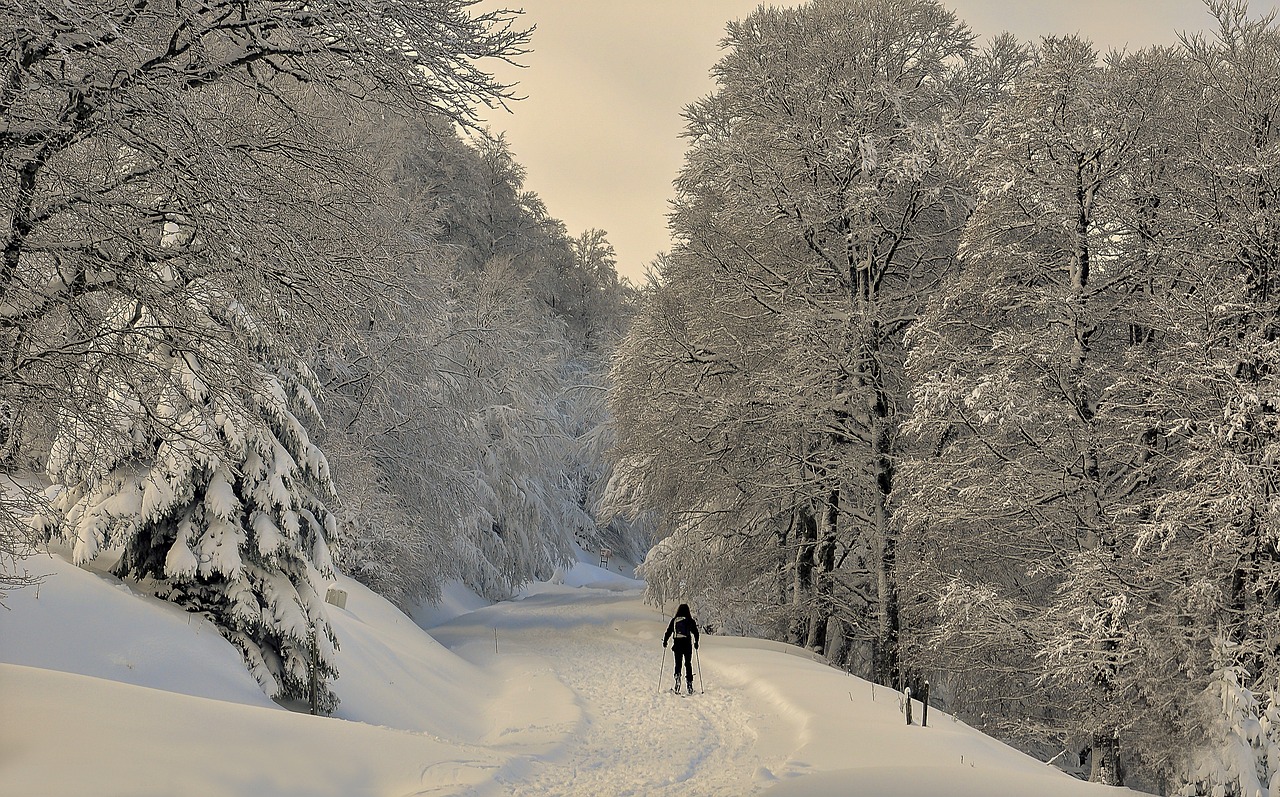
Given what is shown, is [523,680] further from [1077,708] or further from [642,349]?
[1077,708]

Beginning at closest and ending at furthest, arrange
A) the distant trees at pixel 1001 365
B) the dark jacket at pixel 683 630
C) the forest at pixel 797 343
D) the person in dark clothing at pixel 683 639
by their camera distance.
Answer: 1. the forest at pixel 797 343
2. the distant trees at pixel 1001 365
3. the person in dark clothing at pixel 683 639
4. the dark jacket at pixel 683 630

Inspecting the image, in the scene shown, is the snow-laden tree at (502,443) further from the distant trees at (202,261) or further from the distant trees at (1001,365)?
the distant trees at (202,261)

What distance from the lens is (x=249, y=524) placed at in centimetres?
1020

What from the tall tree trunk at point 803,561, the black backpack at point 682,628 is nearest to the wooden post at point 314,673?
the black backpack at point 682,628

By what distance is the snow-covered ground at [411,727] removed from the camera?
6.12 m

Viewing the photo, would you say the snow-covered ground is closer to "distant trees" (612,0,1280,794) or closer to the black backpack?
the black backpack

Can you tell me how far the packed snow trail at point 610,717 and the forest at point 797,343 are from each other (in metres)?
→ 2.35

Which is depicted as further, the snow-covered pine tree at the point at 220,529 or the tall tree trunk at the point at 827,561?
the tall tree trunk at the point at 827,561

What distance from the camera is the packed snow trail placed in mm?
8211

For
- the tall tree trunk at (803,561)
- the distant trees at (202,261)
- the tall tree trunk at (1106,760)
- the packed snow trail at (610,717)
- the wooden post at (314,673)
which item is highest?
the distant trees at (202,261)

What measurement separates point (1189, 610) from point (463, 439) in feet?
55.7

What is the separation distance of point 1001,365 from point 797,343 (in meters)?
3.73

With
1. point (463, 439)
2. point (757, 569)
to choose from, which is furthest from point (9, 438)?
point (463, 439)

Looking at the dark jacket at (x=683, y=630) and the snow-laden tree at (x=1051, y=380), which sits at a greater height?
the snow-laden tree at (x=1051, y=380)
